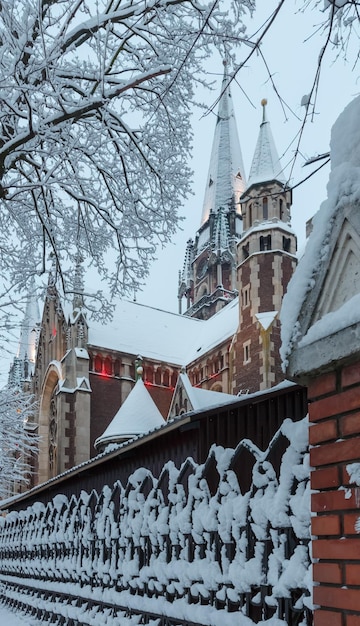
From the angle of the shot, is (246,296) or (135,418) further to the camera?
(246,296)

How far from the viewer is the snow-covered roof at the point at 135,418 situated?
22.0 meters

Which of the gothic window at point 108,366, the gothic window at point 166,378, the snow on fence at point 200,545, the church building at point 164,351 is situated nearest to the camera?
the snow on fence at point 200,545

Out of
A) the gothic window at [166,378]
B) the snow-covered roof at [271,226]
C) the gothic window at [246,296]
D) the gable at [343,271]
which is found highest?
the snow-covered roof at [271,226]

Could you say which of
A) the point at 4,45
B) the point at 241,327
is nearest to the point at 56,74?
the point at 4,45

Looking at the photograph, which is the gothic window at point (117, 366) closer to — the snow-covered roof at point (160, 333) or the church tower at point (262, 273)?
the snow-covered roof at point (160, 333)

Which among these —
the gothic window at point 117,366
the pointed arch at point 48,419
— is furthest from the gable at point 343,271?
the gothic window at point 117,366

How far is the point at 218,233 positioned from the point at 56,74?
4267 cm

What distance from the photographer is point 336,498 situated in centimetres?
288

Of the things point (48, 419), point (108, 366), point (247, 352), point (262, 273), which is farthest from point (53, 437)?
point (262, 273)

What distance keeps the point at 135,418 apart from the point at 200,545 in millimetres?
17015

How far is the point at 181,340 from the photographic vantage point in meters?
37.7

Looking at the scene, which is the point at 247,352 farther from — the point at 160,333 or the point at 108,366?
the point at 160,333

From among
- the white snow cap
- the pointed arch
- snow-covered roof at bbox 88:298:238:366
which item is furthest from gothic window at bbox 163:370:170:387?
the white snow cap

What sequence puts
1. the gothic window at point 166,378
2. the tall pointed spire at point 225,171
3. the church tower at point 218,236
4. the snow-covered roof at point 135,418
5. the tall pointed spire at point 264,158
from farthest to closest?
1. the tall pointed spire at point 225,171
2. the church tower at point 218,236
3. the gothic window at point 166,378
4. the tall pointed spire at point 264,158
5. the snow-covered roof at point 135,418
